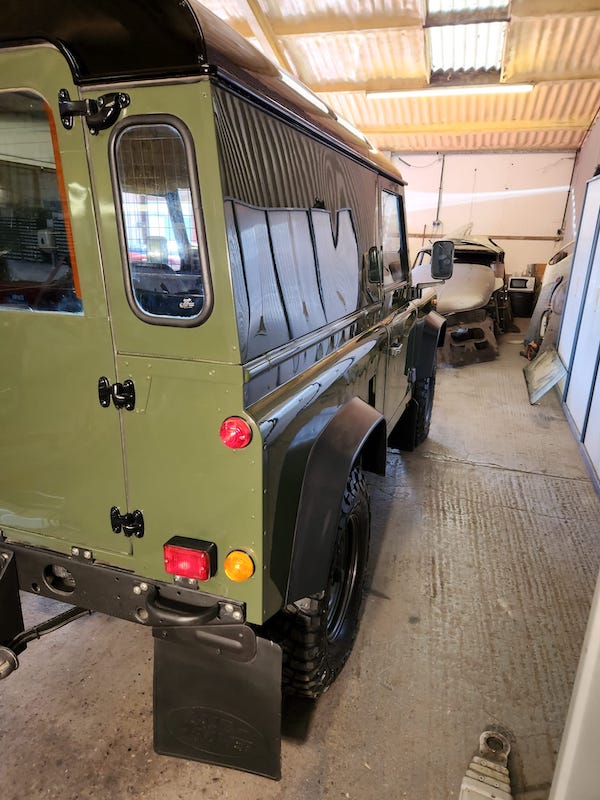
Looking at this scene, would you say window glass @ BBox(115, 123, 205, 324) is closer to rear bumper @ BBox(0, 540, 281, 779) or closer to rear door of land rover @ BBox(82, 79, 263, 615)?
rear door of land rover @ BBox(82, 79, 263, 615)

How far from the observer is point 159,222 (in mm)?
1426

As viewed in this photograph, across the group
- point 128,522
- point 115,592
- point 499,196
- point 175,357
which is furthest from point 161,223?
point 499,196

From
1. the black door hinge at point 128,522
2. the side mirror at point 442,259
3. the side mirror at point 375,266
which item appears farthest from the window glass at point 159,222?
the side mirror at point 442,259

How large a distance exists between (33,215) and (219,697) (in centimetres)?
Result: 171

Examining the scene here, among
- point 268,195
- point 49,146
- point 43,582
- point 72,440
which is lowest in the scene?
point 43,582

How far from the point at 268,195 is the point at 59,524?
4.34 ft

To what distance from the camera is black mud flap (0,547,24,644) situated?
1.85 m

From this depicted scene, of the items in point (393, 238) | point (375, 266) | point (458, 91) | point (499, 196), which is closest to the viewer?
point (375, 266)

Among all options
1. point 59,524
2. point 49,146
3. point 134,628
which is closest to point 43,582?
point 59,524

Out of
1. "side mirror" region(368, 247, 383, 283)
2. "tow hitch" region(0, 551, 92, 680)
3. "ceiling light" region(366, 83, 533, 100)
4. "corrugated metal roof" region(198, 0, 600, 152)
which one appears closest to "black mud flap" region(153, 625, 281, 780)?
"tow hitch" region(0, 551, 92, 680)

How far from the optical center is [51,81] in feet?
4.61

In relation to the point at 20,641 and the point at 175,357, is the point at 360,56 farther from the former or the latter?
the point at 20,641

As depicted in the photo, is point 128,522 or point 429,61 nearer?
point 128,522

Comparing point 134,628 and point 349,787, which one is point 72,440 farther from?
point 349,787
